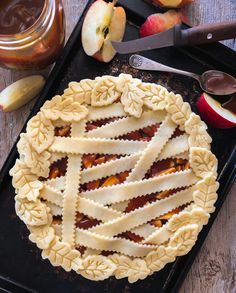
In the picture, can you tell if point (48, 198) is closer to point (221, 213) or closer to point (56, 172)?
point (56, 172)

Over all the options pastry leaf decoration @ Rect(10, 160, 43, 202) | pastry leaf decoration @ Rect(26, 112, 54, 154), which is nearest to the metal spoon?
pastry leaf decoration @ Rect(26, 112, 54, 154)

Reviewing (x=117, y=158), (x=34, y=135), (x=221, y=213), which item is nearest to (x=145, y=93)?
(x=117, y=158)

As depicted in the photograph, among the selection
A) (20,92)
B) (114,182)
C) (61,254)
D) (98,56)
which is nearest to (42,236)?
(61,254)

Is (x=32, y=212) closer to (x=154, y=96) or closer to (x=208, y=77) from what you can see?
(x=154, y=96)

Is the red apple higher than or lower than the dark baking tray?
higher

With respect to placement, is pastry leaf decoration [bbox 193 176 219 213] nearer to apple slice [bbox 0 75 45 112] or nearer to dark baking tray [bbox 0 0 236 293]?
dark baking tray [bbox 0 0 236 293]
